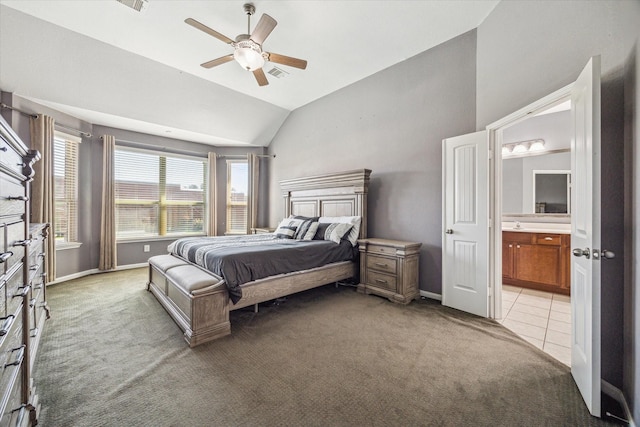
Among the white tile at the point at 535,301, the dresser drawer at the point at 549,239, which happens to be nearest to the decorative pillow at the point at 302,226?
the white tile at the point at 535,301

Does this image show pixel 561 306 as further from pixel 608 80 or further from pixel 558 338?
pixel 608 80

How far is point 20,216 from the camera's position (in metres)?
1.35

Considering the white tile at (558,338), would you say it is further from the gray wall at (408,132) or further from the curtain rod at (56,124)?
the curtain rod at (56,124)

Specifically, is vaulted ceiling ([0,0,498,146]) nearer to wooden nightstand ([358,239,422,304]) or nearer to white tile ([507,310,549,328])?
wooden nightstand ([358,239,422,304])

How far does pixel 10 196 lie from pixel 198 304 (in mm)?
1460

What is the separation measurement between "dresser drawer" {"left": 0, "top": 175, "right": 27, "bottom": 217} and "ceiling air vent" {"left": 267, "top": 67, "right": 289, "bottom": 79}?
3331 mm

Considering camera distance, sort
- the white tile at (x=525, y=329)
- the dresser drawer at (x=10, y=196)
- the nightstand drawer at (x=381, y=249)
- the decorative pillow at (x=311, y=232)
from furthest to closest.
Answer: the decorative pillow at (x=311, y=232) < the nightstand drawer at (x=381, y=249) < the white tile at (x=525, y=329) < the dresser drawer at (x=10, y=196)

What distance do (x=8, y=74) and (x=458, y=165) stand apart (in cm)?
554

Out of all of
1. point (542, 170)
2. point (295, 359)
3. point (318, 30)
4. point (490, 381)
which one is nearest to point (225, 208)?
point (318, 30)

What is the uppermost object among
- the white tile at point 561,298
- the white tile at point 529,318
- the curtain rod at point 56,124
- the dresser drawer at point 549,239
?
the curtain rod at point 56,124

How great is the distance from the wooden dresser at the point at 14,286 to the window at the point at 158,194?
4.14m

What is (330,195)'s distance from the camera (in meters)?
4.45

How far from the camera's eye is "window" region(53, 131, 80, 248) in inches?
165

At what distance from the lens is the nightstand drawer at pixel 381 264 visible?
332cm
